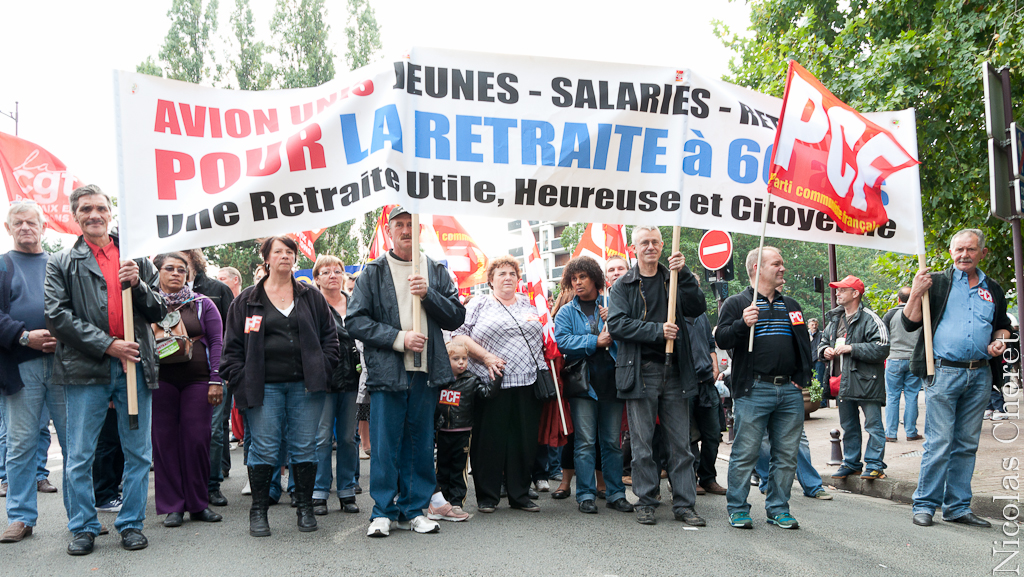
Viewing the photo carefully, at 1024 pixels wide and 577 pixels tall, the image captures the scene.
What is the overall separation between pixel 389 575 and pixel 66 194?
731cm

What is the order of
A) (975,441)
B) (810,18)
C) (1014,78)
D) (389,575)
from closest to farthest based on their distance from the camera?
(389,575) → (975,441) → (1014,78) → (810,18)

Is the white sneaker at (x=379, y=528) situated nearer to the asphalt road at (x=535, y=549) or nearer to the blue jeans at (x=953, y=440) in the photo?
the asphalt road at (x=535, y=549)

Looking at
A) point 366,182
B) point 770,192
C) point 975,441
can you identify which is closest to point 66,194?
point 366,182

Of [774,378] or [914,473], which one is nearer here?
[774,378]

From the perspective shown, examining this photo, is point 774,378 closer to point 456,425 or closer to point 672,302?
point 672,302

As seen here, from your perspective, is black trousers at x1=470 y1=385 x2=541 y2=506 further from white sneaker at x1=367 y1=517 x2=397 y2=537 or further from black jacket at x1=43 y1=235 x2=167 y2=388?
black jacket at x1=43 y1=235 x2=167 y2=388

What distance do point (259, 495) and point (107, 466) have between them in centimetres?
204

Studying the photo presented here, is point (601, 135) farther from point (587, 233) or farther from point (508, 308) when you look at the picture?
point (587, 233)

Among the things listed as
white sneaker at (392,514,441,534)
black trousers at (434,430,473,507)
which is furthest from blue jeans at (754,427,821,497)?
white sneaker at (392,514,441,534)

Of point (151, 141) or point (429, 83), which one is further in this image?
point (429, 83)

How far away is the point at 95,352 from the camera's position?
16.4 ft

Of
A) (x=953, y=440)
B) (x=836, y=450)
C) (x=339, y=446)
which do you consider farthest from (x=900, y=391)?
(x=339, y=446)

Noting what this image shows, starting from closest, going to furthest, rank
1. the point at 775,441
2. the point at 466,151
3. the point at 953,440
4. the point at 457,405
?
the point at 466,151 < the point at 775,441 < the point at 953,440 < the point at 457,405

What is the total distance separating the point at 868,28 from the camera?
13156mm
